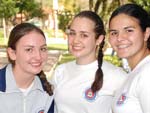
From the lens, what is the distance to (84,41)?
3096 mm

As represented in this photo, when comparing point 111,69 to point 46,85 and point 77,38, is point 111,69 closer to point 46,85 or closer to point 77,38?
point 77,38

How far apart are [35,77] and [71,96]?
0.31m

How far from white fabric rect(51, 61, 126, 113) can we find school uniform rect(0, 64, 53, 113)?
0.20 m

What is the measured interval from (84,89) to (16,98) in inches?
21.0

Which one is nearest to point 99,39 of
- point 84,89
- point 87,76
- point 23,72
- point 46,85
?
point 87,76

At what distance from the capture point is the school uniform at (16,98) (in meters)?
2.87

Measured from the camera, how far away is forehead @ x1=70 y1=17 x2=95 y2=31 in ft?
10.2

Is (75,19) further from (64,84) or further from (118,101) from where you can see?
(118,101)

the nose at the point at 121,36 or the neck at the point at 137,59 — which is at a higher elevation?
the nose at the point at 121,36

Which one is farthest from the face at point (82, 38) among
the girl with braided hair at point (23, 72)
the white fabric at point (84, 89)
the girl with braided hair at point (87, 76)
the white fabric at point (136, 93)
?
the white fabric at point (136, 93)

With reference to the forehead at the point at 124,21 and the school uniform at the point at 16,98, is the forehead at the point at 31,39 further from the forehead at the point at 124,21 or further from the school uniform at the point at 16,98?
the forehead at the point at 124,21

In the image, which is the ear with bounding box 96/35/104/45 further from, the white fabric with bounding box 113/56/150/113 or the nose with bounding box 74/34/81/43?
the white fabric with bounding box 113/56/150/113

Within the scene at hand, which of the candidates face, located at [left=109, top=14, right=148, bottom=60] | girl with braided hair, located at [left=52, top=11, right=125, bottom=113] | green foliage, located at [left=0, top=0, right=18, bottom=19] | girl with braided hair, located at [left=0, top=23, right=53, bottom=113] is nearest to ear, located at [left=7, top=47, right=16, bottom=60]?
girl with braided hair, located at [left=0, top=23, right=53, bottom=113]

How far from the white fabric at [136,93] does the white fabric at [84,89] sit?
0.35 metres
